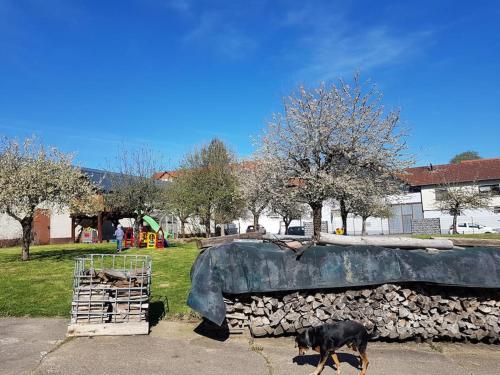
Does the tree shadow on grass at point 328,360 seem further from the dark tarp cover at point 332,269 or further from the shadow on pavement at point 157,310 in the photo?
the shadow on pavement at point 157,310

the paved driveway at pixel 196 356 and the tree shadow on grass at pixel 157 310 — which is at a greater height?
the tree shadow on grass at pixel 157 310

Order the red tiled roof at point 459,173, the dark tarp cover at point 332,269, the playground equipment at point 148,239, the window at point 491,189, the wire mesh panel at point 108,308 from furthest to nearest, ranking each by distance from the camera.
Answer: the red tiled roof at point 459,173 < the window at point 491,189 < the playground equipment at point 148,239 < the dark tarp cover at point 332,269 < the wire mesh panel at point 108,308

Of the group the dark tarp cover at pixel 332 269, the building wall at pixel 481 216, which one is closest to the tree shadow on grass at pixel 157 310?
the dark tarp cover at pixel 332 269

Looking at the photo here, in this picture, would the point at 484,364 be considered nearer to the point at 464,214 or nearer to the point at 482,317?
the point at 482,317

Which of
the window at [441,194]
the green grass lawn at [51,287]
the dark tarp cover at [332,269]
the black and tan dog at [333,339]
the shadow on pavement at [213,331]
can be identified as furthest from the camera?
the window at [441,194]

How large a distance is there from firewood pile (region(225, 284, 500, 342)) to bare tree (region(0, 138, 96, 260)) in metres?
13.8

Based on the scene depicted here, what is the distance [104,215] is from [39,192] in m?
14.6

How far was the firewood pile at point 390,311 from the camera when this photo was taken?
7.21 metres

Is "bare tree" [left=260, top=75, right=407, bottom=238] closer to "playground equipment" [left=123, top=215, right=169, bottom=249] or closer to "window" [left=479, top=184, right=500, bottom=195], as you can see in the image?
"playground equipment" [left=123, top=215, right=169, bottom=249]

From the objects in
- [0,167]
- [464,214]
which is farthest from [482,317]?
[464,214]

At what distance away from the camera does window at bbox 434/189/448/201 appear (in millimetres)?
41419

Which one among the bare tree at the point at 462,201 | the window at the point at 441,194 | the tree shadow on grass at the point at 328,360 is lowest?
the tree shadow on grass at the point at 328,360

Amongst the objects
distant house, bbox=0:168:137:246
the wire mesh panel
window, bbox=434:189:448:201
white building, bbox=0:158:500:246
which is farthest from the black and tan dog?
window, bbox=434:189:448:201

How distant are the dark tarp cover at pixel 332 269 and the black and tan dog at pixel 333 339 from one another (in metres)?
1.56
